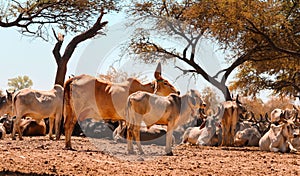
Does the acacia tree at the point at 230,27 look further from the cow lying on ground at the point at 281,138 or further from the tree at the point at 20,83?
the tree at the point at 20,83

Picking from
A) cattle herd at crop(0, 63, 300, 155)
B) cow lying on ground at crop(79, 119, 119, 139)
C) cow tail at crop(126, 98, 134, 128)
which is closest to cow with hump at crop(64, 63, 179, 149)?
cattle herd at crop(0, 63, 300, 155)

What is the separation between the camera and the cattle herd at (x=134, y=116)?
12523mm

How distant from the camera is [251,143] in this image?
2088 cm

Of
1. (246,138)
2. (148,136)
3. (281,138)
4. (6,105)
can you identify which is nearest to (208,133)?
(246,138)

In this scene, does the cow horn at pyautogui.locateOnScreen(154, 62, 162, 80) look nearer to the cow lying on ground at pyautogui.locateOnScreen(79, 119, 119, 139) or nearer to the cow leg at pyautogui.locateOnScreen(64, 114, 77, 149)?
the cow leg at pyautogui.locateOnScreen(64, 114, 77, 149)

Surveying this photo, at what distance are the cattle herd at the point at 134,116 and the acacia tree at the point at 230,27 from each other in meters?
3.07

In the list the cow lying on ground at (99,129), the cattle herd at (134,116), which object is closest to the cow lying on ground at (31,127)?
the cattle herd at (134,116)

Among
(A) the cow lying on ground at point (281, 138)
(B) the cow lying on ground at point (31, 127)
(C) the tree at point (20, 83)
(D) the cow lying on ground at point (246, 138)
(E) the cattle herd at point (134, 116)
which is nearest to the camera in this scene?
(E) the cattle herd at point (134, 116)

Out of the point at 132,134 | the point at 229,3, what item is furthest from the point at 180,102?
the point at 229,3

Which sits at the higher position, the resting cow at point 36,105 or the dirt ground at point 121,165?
the resting cow at point 36,105

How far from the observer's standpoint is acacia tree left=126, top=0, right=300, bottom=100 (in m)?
20.2

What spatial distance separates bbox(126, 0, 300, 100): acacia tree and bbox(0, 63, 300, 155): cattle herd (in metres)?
3.07

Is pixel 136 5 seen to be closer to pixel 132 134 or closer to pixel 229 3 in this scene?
pixel 229 3

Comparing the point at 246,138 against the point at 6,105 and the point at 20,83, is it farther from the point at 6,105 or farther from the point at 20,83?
the point at 20,83
